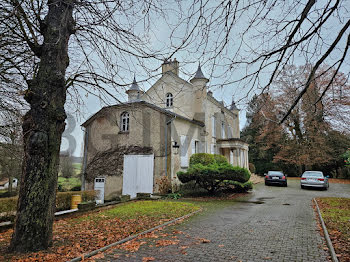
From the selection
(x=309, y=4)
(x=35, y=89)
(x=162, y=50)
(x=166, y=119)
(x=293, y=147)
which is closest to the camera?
(x=309, y=4)

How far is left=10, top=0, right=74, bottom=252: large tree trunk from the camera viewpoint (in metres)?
4.43

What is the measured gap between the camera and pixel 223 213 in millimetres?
8859

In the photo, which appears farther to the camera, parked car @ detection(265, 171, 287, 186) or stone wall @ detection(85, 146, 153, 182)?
parked car @ detection(265, 171, 287, 186)

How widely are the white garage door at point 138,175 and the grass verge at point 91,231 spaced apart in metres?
5.10

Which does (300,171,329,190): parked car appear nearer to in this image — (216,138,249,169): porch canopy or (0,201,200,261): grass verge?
(216,138,249,169): porch canopy

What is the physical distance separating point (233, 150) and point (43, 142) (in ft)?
73.5

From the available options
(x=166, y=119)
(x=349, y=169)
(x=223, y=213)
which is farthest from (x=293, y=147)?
(x=223, y=213)

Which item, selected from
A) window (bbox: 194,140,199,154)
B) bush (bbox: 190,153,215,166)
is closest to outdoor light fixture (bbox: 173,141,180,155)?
bush (bbox: 190,153,215,166)

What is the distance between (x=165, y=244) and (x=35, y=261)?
2.53 metres

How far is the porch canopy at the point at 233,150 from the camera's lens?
73.3 ft

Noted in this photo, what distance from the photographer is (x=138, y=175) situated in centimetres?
1477

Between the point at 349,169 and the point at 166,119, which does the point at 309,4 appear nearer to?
the point at 166,119

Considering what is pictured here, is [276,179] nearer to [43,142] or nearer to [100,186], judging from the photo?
[100,186]

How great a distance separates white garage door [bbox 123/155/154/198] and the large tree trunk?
32.5ft
